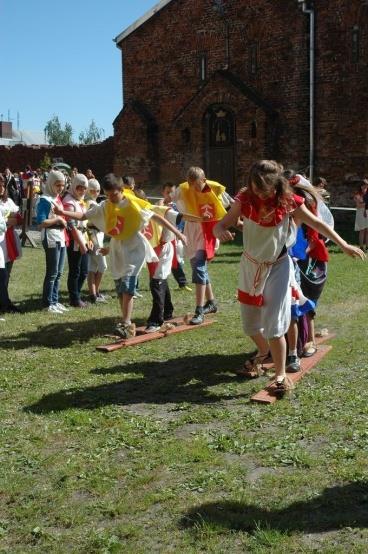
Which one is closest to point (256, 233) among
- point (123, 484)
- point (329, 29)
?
point (123, 484)

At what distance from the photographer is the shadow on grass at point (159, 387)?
566cm

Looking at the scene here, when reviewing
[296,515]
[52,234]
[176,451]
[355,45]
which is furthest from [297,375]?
[355,45]

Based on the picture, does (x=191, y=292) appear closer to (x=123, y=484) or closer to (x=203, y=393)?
(x=203, y=393)

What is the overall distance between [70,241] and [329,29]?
1364 centimetres

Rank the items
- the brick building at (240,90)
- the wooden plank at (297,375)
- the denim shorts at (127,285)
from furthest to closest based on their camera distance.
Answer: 1. the brick building at (240,90)
2. the denim shorts at (127,285)
3. the wooden plank at (297,375)

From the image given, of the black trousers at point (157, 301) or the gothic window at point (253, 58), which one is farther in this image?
the gothic window at point (253, 58)

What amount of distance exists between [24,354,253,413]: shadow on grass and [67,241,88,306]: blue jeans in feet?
11.0

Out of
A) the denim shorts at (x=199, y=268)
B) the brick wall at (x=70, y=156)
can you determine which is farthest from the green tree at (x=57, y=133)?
the denim shorts at (x=199, y=268)

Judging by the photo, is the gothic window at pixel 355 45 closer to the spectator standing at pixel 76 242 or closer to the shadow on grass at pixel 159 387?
the spectator standing at pixel 76 242

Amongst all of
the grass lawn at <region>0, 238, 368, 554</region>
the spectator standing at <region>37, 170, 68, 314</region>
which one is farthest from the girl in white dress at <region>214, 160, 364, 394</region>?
the spectator standing at <region>37, 170, 68, 314</region>

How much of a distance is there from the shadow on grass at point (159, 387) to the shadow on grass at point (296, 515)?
189 centimetres

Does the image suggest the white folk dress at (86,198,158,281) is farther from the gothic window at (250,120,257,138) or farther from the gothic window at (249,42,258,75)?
the gothic window at (249,42,258,75)

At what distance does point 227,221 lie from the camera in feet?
18.5

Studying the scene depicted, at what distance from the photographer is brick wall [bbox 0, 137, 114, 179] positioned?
3100 cm
